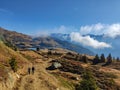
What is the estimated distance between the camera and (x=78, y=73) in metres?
132

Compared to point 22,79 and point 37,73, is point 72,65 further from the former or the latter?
point 22,79

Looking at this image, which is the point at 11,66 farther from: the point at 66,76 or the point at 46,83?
the point at 66,76

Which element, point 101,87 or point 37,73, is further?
point 101,87

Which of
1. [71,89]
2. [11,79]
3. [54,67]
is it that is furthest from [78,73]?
[11,79]

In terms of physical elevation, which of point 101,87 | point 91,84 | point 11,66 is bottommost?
point 101,87

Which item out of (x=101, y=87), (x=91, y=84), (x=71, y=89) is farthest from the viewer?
(x=101, y=87)

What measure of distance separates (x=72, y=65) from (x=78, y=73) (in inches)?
580

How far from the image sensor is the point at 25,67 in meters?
98.6

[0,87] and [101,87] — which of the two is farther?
[101,87]

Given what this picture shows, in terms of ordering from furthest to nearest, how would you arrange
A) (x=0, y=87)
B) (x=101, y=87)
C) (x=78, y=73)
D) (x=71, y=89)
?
(x=78, y=73) → (x=101, y=87) → (x=71, y=89) → (x=0, y=87)

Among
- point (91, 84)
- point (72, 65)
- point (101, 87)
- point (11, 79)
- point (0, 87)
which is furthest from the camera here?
point (72, 65)

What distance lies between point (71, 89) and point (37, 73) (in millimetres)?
13399

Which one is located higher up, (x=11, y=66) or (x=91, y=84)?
(x=11, y=66)

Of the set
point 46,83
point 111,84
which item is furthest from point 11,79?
point 111,84
